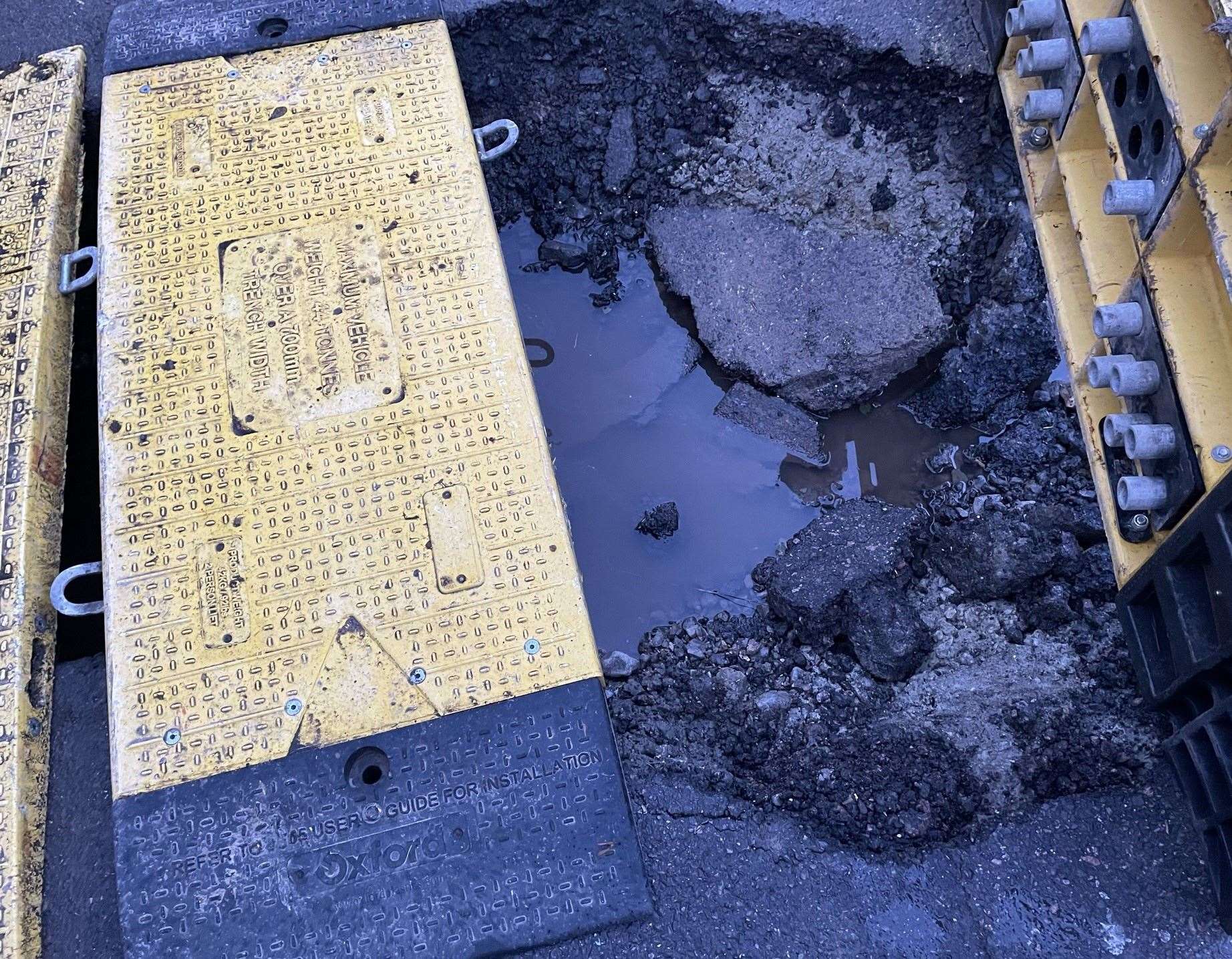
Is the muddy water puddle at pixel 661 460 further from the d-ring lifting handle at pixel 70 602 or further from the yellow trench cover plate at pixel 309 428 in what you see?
the d-ring lifting handle at pixel 70 602

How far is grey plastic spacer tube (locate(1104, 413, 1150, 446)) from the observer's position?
2297 mm

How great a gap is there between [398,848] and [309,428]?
107 centimetres

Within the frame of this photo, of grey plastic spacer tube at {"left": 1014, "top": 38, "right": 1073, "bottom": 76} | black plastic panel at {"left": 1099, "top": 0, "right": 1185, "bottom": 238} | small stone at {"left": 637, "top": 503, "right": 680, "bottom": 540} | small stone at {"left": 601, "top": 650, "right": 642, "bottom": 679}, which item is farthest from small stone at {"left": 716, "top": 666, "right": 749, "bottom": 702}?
grey plastic spacer tube at {"left": 1014, "top": 38, "right": 1073, "bottom": 76}

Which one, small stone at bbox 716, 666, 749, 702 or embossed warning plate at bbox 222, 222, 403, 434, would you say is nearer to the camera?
embossed warning plate at bbox 222, 222, 403, 434

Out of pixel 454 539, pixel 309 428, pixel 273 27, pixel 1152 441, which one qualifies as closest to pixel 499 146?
pixel 273 27

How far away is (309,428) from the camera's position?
7.85 ft

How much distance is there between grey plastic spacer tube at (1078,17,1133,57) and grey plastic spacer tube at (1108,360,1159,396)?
0.80m

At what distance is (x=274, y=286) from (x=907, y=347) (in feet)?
6.76

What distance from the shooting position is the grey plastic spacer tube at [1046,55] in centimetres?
264

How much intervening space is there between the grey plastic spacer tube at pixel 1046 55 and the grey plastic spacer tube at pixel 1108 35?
32cm

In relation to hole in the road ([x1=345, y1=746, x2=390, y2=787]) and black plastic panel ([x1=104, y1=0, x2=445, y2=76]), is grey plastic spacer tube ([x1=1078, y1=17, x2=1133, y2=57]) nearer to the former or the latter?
black plastic panel ([x1=104, y1=0, x2=445, y2=76])

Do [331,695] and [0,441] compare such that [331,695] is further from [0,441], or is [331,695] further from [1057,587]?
[1057,587]

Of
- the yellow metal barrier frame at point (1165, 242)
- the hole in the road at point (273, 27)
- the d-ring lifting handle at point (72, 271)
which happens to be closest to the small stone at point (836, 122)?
the yellow metal barrier frame at point (1165, 242)

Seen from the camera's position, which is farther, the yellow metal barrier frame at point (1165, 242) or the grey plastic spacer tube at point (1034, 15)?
the grey plastic spacer tube at point (1034, 15)
